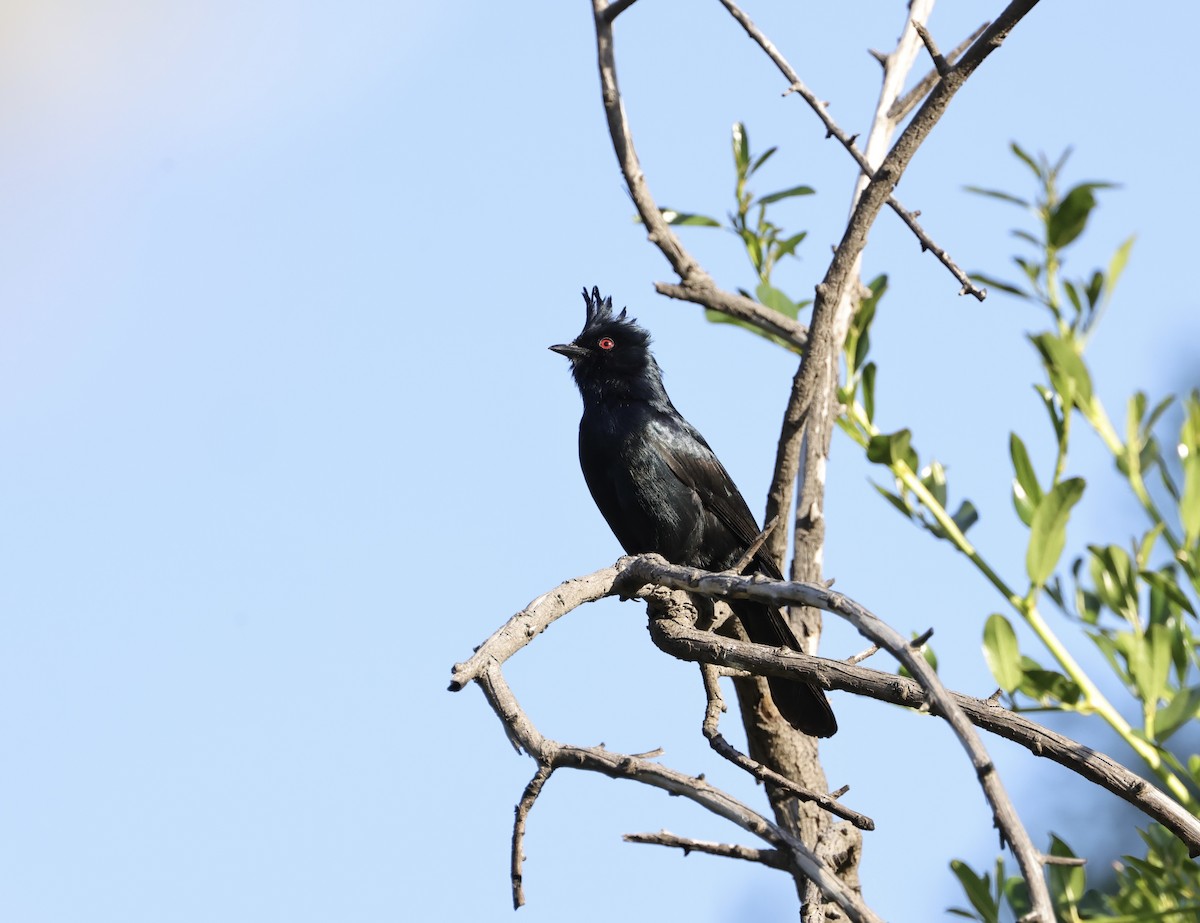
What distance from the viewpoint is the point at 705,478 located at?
19.7 ft

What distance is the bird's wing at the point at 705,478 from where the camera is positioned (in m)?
5.96

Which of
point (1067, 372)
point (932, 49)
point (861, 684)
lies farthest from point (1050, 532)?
point (932, 49)

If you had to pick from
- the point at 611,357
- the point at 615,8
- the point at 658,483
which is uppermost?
the point at 615,8

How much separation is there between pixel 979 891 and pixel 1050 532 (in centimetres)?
104

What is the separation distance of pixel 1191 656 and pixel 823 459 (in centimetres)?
190

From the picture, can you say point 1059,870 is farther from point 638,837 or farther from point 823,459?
point 823,459

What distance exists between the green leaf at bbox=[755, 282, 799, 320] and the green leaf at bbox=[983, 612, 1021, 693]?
2013 mm

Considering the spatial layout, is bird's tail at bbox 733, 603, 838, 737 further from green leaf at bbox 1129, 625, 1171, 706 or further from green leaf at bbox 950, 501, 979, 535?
green leaf at bbox 1129, 625, 1171, 706

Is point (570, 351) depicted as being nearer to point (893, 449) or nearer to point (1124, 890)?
point (893, 449)

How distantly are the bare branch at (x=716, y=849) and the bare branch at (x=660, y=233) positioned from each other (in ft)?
8.15

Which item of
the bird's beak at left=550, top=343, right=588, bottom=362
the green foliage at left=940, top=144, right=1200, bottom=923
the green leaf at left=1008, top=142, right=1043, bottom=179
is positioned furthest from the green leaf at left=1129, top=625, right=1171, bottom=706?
the bird's beak at left=550, top=343, right=588, bottom=362

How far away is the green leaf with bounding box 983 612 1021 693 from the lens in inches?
146

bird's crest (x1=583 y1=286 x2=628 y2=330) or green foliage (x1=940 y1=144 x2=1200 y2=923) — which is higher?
bird's crest (x1=583 y1=286 x2=628 y2=330)

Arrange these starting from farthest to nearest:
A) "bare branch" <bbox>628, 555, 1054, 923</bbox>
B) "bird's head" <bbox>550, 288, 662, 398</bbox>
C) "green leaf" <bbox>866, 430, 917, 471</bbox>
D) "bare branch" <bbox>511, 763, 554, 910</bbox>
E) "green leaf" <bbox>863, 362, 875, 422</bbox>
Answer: "bird's head" <bbox>550, 288, 662, 398</bbox>, "green leaf" <bbox>863, 362, 875, 422</bbox>, "green leaf" <bbox>866, 430, 917, 471</bbox>, "bare branch" <bbox>511, 763, 554, 910</bbox>, "bare branch" <bbox>628, 555, 1054, 923</bbox>
